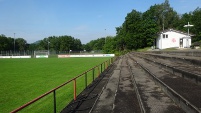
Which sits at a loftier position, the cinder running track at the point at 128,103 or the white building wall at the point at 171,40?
the white building wall at the point at 171,40

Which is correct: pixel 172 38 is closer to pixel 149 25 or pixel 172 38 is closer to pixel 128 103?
pixel 149 25

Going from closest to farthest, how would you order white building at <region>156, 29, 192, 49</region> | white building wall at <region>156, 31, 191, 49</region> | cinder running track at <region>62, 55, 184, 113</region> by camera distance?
cinder running track at <region>62, 55, 184, 113</region>, white building at <region>156, 29, 192, 49</region>, white building wall at <region>156, 31, 191, 49</region>

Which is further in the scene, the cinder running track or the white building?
the white building

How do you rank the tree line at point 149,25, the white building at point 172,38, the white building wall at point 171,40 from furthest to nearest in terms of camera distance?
the tree line at point 149,25 → the white building wall at point 171,40 → the white building at point 172,38

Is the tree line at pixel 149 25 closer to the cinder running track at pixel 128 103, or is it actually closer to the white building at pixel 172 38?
the white building at pixel 172 38

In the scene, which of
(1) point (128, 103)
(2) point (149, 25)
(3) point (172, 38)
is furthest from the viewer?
(2) point (149, 25)

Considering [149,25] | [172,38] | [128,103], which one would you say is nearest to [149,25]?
[149,25]

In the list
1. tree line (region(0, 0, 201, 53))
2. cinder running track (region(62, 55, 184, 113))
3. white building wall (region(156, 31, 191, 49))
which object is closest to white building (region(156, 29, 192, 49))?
white building wall (region(156, 31, 191, 49))

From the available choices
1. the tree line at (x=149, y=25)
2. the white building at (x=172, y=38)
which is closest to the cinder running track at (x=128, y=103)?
the white building at (x=172, y=38)

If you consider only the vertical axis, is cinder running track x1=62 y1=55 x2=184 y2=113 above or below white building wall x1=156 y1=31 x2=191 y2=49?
below

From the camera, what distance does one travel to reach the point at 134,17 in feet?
253

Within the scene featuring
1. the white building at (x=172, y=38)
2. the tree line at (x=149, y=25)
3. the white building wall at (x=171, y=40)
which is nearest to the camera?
the white building at (x=172, y=38)

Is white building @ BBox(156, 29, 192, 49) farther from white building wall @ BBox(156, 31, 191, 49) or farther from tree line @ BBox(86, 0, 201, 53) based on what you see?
tree line @ BBox(86, 0, 201, 53)

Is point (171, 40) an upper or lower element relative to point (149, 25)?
lower
